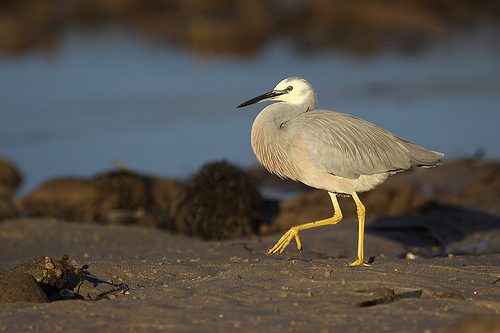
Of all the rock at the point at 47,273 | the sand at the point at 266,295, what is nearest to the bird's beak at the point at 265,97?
the sand at the point at 266,295

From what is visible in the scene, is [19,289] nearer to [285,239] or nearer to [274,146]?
[285,239]

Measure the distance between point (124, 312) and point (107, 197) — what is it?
6707 millimetres

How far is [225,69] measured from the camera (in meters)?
22.3

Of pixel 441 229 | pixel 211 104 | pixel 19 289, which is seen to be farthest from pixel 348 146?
pixel 211 104

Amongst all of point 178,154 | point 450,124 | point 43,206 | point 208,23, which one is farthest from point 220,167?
point 208,23

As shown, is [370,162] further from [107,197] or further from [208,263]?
[107,197]

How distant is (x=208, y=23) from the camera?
27.4m

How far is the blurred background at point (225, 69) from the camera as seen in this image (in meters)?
15.6

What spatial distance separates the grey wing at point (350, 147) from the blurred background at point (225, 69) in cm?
604

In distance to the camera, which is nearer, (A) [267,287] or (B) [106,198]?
(A) [267,287]

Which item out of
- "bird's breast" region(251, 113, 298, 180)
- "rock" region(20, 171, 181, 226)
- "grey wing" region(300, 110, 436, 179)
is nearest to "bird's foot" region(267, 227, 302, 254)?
"bird's breast" region(251, 113, 298, 180)

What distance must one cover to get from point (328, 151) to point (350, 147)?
26cm

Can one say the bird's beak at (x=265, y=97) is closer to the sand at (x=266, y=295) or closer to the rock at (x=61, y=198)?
the sand at (x=266, y=295)

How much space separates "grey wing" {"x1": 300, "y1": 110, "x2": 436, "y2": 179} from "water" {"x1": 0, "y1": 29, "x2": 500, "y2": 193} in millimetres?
6926
